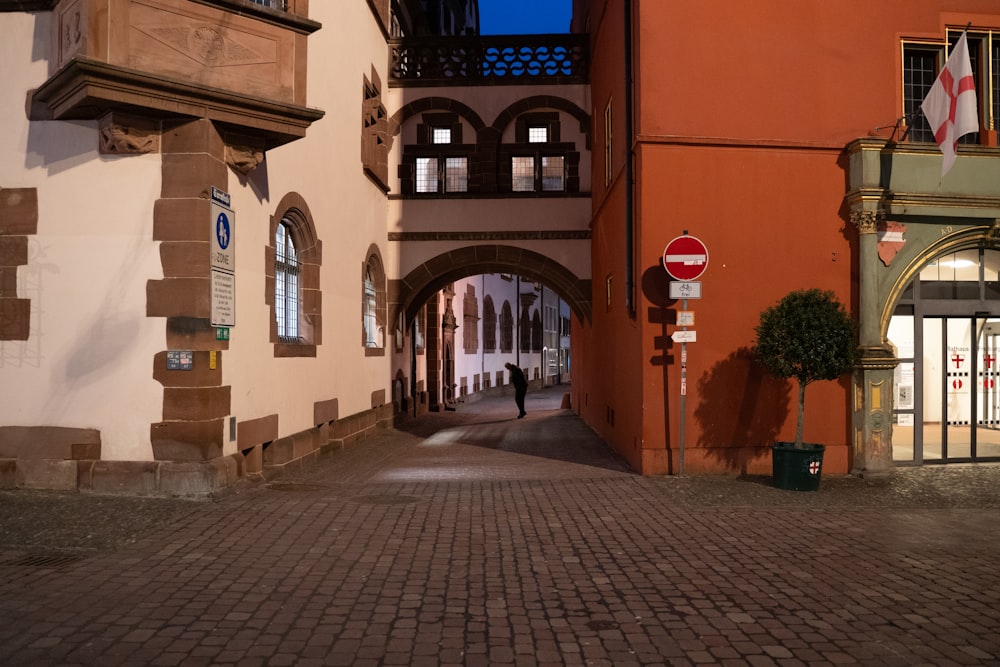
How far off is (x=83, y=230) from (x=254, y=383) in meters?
2.56

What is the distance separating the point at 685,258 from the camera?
1041 centimetres

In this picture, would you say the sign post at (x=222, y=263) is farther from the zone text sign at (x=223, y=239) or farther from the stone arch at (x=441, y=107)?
the stone arch at (x=441, y=107)

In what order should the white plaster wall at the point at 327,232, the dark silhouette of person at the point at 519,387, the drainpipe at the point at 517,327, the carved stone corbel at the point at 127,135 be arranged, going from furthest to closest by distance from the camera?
the drainpipe at the point at 517,327 < the dark silhouette of person at the point at 519,387 < the white plaster wall at the point at 327,232 < the carved stone corbel at the point at 127,135

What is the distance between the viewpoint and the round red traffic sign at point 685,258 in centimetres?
1036

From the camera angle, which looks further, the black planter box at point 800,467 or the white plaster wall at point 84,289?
the black planter box at point 800,467

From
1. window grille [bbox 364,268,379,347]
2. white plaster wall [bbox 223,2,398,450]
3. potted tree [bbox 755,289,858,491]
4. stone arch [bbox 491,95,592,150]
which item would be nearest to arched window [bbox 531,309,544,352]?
stone arch [bbox 491,95,592,150]

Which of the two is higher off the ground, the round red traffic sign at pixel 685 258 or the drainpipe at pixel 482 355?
the round red traffic sign at pixel 685 258

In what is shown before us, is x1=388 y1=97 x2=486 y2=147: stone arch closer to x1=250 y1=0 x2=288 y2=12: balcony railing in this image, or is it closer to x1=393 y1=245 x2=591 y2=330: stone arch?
x1=393 y1=245 x2=591 y2=330: stone arch

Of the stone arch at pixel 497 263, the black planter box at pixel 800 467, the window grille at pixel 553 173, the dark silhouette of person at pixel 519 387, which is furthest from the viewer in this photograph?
the dark silhouette of person at pixel 519 387

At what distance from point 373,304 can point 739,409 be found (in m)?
9.34

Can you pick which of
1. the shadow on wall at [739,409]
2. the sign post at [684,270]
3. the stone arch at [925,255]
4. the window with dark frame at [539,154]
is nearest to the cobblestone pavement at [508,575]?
the shadow on wall at [739,409]

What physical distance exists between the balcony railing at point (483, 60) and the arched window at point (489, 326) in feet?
63.1

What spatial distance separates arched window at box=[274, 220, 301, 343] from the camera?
38.2ft

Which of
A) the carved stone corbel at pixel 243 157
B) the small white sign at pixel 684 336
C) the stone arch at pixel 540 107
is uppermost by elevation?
the stone arch at pixel 540 107
